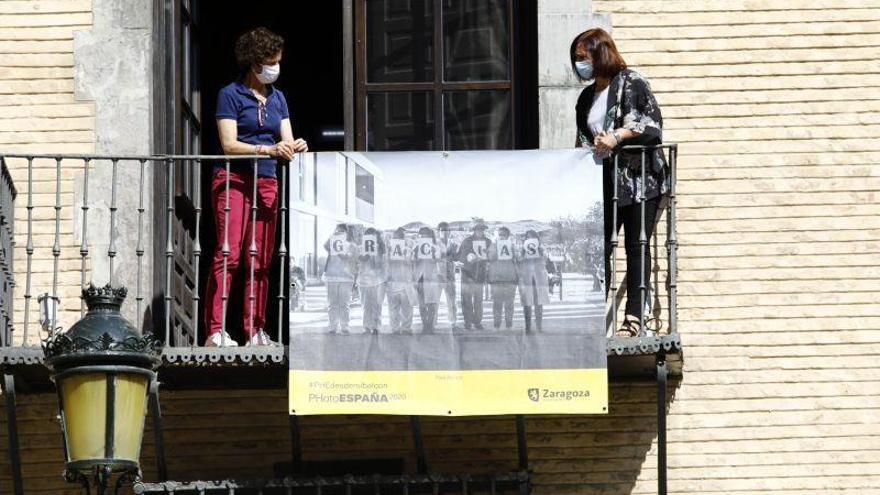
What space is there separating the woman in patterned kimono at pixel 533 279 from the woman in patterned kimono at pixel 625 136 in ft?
1.35

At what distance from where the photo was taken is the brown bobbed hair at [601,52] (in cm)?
1232

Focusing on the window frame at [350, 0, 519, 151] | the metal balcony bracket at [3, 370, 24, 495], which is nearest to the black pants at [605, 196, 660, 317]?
the window frame at [350, 0, 519, 151]

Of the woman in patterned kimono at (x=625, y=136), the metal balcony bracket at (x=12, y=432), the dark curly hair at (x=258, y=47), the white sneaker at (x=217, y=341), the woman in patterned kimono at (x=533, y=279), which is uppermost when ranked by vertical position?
the dark curly hair at (x=258, y=47)

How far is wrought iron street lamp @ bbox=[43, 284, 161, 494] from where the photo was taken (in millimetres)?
10031

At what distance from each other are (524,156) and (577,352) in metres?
1.04

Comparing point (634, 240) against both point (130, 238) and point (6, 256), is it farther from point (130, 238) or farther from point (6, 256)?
point (6, 256)

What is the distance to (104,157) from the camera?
39.7ft

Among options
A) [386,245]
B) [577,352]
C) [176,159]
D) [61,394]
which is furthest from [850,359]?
[61,394]

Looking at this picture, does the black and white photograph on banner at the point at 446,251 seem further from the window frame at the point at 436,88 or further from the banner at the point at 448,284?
the window frame at the point at 436,88

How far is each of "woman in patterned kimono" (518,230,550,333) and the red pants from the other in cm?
135

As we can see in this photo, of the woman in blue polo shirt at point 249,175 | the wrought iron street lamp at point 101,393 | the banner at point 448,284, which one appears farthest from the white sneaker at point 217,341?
the wrought iron street lamp at point 101,393

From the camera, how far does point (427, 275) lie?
1196 cm

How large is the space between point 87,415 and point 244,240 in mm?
2544

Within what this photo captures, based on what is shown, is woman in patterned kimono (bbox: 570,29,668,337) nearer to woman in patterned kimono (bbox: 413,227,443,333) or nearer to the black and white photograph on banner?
the black and white photograph on banner
